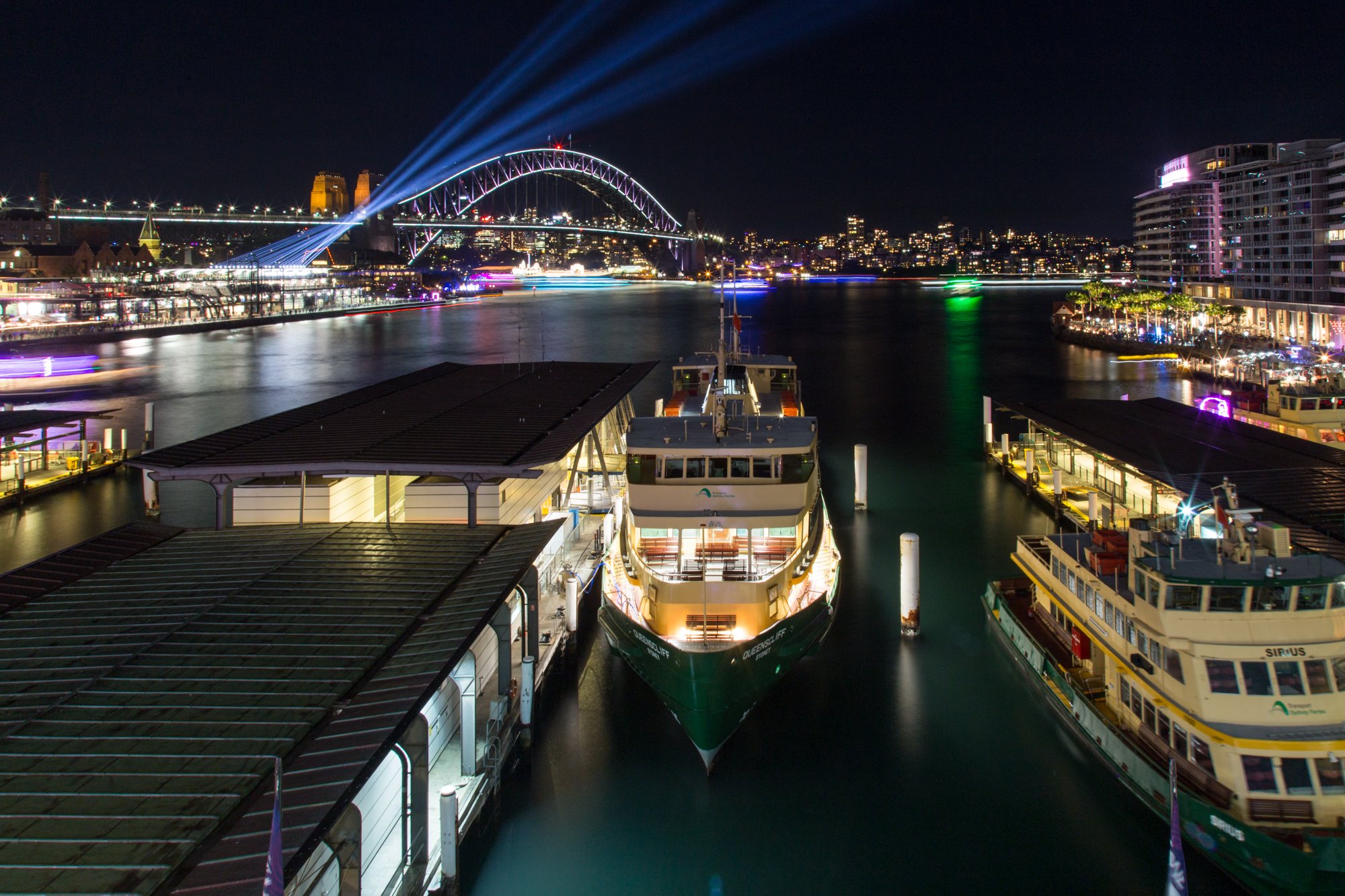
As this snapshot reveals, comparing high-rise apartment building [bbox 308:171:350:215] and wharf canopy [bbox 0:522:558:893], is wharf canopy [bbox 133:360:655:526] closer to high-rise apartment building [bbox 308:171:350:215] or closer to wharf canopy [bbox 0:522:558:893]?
wharf canopy [bbox 0:522:558:893]

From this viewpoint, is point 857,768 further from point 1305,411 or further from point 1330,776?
point 1305,411

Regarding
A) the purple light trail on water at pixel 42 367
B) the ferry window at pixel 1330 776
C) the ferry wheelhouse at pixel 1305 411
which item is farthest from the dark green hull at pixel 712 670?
the purple light trail on water at pixel 42 367

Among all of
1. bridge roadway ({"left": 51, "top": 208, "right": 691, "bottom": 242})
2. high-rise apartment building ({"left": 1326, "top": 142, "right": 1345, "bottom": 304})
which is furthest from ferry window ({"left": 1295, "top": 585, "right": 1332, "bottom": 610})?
bridge roadway ({"left": 51, "top": 208, "right": 691, "bottom": 242})

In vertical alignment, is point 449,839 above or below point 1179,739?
below

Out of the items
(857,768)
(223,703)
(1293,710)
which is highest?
(223,703)

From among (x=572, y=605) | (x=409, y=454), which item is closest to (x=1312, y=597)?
(x=572, y=605)

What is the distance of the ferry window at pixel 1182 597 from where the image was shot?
6.07 m

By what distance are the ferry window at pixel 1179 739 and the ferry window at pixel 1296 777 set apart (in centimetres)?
57

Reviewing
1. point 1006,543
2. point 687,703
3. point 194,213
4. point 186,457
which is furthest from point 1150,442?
point 194,213

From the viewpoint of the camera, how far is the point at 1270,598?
5988mm

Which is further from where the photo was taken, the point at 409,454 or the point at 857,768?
the point at 409,454

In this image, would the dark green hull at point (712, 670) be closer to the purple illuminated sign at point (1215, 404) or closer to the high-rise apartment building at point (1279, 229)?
the purple illuminated sign at point (1215, 404)

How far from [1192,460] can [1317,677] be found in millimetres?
6848

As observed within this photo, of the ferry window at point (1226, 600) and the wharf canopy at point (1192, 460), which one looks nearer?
the ferry window at point (1226, 600)
